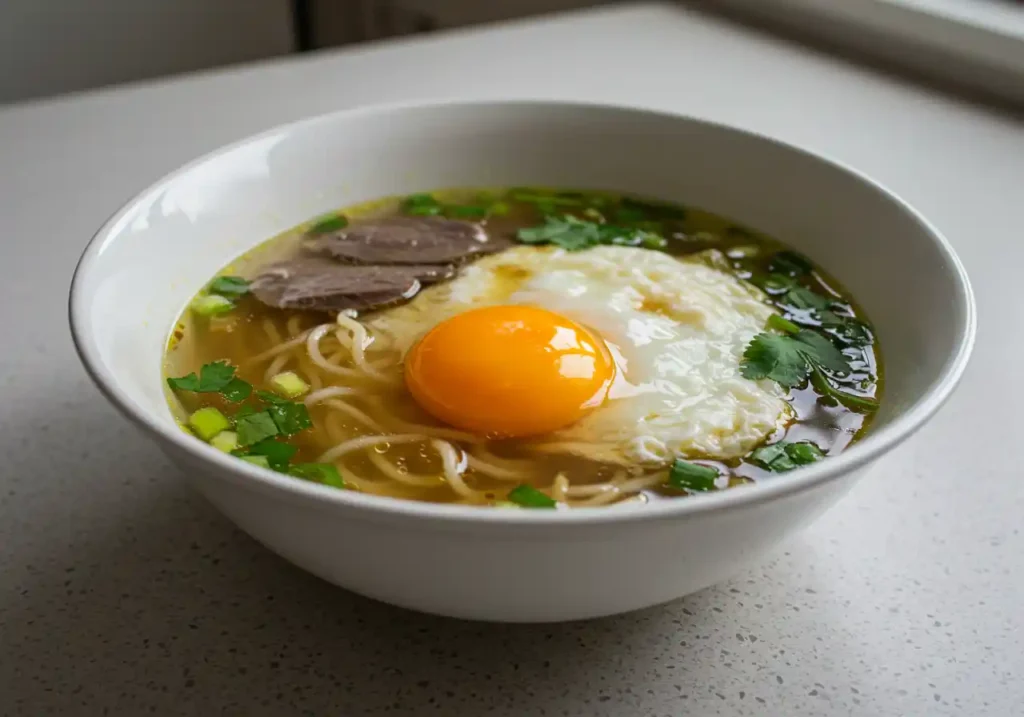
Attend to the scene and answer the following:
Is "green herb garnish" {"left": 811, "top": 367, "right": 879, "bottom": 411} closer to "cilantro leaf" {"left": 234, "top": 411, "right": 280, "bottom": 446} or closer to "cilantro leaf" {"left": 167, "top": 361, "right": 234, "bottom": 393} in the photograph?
"cilantro leaf" {"left": 234, "top": 411, "right": 280, "bottom": 446}

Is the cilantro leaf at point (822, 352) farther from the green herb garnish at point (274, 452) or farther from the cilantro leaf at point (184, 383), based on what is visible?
the cilantro leaf at point (184, 383)

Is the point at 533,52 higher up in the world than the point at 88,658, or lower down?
higher up

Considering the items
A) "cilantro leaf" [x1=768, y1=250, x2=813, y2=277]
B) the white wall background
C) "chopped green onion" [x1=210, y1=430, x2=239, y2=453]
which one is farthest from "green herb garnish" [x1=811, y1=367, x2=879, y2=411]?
the white wall background

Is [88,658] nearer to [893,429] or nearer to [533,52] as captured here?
[893,429]

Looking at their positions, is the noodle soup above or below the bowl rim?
below

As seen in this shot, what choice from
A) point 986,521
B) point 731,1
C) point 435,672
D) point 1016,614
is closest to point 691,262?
point 986,521

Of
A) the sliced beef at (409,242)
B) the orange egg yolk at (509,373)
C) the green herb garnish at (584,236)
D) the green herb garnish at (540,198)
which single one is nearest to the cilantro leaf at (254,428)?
the orange egg yolk at (509,373)

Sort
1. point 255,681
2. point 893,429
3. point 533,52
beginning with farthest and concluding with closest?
point 533,52 → point 255,681 → point 893,429

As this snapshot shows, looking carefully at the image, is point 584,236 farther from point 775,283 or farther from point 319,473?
point 319,473
